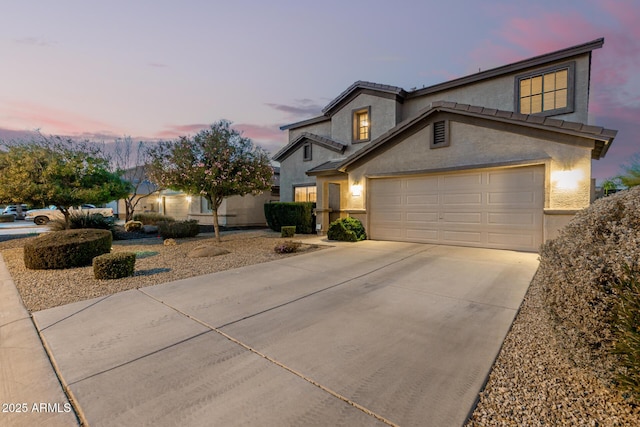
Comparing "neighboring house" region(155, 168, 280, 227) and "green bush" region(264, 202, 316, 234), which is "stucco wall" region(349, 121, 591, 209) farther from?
"neighboring house" region(155, 168, 280, 227)

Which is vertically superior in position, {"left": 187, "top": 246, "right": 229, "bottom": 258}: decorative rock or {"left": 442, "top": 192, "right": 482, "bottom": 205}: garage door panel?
{"left": 442, "top": 192, "right": 482, "bottom": 205}: garage door panel

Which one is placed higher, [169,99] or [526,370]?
[169,99]

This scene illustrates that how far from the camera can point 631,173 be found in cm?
1623

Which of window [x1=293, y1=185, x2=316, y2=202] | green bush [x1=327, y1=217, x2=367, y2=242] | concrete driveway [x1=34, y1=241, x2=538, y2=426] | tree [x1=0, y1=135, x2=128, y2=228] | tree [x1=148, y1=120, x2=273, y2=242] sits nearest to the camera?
concrete driveway [x1=34, y1=241, x2=538, y2=426]

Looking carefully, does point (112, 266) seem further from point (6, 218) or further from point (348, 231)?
point (6, 218)

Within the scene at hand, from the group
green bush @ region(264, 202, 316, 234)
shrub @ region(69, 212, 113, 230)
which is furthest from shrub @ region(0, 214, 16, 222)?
green bush @ region(264, 202, 316, 234)

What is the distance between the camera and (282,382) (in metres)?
2.33

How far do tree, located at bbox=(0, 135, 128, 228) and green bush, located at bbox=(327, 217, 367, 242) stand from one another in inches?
385

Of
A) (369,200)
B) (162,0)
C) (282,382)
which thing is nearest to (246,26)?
(162,0)

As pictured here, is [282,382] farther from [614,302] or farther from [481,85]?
[481,85]

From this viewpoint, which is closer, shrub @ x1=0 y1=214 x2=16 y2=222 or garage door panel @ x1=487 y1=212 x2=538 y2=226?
garage door panel @ x1=487 y1=212 x2=538 y2=226

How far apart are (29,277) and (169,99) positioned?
15.7 metres

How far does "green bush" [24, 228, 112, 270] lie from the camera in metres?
6.60

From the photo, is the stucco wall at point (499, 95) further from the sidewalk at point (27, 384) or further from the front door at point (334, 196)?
the sidewalk at point (27, 384)
